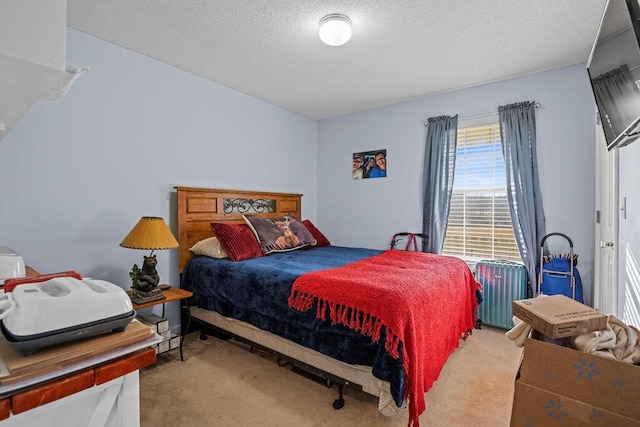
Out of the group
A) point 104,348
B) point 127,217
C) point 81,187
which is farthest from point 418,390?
point 81,187

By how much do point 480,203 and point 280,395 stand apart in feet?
9.33

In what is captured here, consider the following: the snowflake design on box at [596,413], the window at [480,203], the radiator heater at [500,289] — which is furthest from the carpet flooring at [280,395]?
the window at [480,203]

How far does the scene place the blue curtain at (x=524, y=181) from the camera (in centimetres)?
302

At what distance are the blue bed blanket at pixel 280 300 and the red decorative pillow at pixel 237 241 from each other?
0.09 meters

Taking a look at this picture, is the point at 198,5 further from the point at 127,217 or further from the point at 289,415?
the point at 289,415

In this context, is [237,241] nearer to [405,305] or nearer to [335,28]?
[405,305]

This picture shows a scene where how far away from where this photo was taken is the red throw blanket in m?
1.66

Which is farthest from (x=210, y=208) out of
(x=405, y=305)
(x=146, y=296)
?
(x=405, y=305)

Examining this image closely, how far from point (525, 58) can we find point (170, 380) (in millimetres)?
3931

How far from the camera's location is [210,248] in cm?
291

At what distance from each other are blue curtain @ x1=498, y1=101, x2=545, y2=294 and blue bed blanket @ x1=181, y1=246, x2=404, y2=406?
151cm

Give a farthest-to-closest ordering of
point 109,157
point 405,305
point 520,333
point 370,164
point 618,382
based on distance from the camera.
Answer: point 370,164
point 109,157
point 405,305
point 520,333
point 618,382

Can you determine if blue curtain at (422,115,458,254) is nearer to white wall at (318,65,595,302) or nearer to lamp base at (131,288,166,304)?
white wall at (318,65,595,302)

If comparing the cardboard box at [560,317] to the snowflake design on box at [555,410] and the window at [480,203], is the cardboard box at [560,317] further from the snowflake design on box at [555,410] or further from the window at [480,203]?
the window at [480,203]
